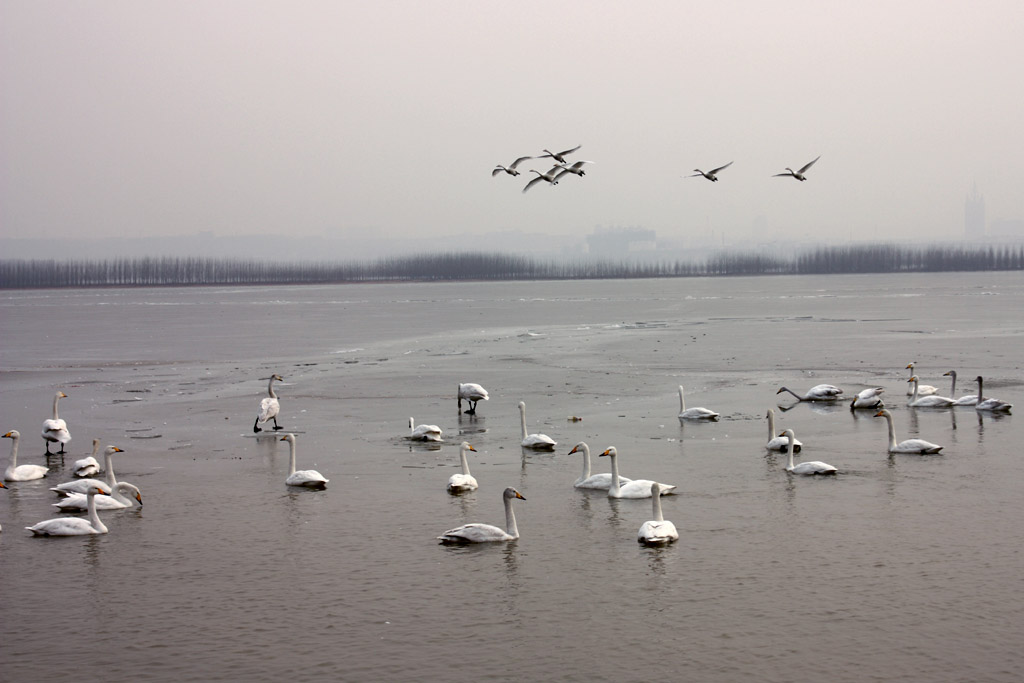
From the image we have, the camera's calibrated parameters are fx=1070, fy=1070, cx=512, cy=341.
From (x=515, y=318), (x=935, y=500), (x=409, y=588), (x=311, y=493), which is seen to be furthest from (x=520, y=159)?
(x=515, y=318)

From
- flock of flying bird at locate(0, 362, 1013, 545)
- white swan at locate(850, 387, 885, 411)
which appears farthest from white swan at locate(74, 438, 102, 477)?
white swan at locate(850, 387, 885, 411)

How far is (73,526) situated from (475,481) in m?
5.31

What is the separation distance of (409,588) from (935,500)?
715cm

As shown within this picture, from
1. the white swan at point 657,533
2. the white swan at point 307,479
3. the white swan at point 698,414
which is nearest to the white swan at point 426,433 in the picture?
the white swan at point 307,479

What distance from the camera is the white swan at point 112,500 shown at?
45.9 feet

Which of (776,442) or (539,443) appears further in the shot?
(539,443)

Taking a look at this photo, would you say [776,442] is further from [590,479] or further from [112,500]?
[112,500]

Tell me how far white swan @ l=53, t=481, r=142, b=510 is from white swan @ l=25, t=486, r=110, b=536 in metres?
0.62

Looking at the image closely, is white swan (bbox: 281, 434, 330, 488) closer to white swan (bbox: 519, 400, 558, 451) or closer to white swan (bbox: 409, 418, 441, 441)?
white swan (bbox: 409, 418, 441, 441)

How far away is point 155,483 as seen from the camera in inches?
631

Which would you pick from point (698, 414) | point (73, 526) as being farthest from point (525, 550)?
point (698, 414)

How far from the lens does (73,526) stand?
42.7 ft

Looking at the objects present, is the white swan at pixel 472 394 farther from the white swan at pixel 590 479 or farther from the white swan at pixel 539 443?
the white swan at pixel 590 479

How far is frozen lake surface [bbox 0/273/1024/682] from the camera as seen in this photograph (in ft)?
30.0
